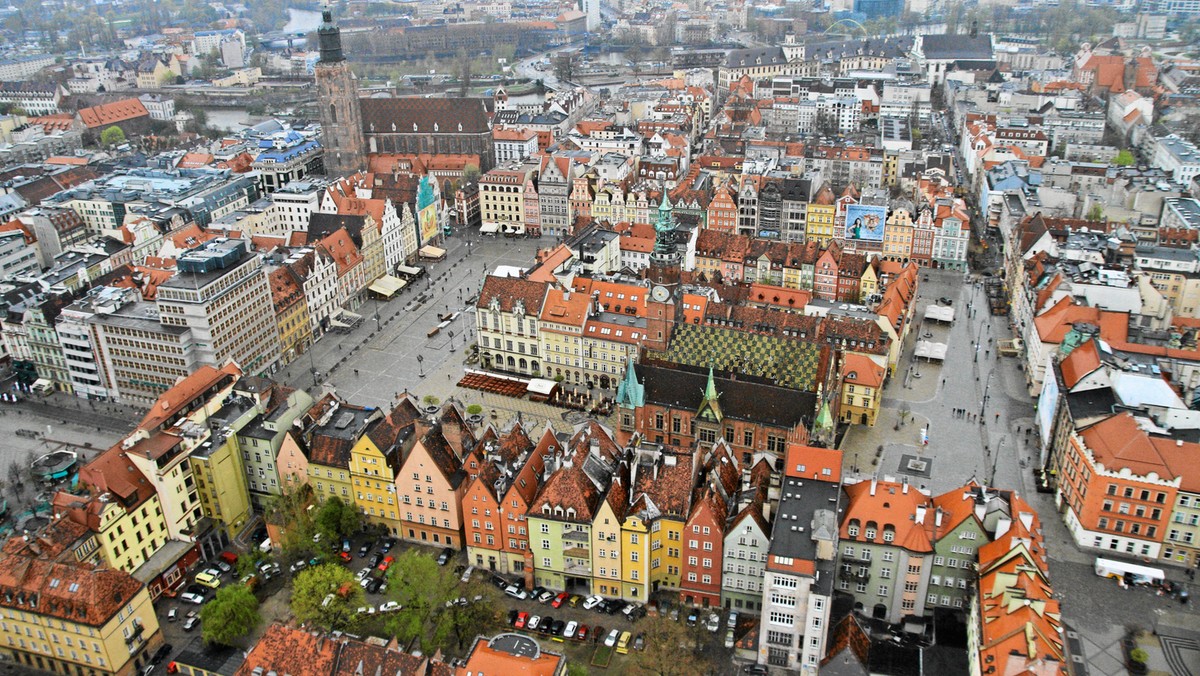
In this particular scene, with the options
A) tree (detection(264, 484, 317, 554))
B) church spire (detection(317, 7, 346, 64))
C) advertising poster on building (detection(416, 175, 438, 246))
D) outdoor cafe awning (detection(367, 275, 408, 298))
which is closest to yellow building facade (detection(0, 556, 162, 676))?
tree (detection(264, 484, 317, 554))

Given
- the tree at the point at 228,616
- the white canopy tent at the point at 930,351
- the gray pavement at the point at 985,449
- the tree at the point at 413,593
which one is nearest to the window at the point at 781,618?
the gray pavement at the point at 985,449

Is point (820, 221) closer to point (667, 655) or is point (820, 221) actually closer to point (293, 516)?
point (667, 655)

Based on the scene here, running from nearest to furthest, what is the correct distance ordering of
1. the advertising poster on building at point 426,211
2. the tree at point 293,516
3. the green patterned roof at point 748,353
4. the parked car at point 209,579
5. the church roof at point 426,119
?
the parked car at point 209,579 → the tree at point 293,516 → the green patterned roof at point 748,353 → the advertising poster on building at point 426,211 → the church roof at point 426,119

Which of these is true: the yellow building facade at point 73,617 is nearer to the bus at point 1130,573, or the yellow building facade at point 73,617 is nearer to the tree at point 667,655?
the tree at point 667,655

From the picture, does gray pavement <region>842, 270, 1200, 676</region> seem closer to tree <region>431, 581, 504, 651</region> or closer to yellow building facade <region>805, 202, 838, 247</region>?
yellow building facade <region>805, 202, 838, 247</region>

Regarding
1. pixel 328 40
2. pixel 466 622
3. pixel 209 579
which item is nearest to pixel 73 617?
pixel 209 579

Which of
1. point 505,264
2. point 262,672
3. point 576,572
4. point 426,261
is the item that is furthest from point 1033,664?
point 426,261
